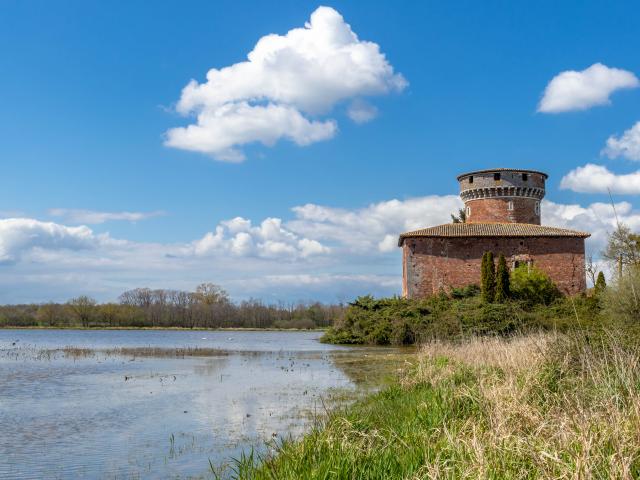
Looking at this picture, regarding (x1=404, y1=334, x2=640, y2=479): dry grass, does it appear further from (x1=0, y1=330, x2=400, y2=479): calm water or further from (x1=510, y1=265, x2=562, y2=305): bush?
(x1=510, y1=265, x2=562, y2=305): bush

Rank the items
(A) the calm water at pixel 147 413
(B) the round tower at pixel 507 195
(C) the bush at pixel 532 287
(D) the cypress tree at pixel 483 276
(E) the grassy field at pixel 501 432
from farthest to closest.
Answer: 1. (B) the round tower at pixel 507 195
2. (C) the bush at pixel 532 287
3. (D) the cypress tree at pixel 483 276
4. (A) the calm water at pixel 147 413
5. (E) the grassy field at pixel 501 432

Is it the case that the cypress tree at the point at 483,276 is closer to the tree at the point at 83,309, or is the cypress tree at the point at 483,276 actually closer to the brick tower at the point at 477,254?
the brick tower at the point at 477,254

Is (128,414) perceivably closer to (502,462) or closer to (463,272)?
(502,462)

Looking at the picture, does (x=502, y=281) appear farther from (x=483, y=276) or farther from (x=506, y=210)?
(x=506, y=210)

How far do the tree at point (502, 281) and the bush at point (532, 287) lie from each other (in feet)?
3.51

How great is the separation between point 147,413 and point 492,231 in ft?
123

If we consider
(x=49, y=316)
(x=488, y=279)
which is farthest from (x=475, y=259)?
(x=49, y=316)

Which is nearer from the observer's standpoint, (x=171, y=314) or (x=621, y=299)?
(x=621, y=299)

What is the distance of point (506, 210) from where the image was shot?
53.1 m

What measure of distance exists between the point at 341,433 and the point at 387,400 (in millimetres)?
5145

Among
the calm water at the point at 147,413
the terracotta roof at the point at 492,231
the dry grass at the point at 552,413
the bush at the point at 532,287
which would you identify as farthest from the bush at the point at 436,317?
the dry grass at the point at 552,413

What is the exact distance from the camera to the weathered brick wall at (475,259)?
48.1m

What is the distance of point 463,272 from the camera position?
4828 cm

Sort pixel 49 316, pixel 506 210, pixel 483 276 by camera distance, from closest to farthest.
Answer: pixel 483 276 → pixel 506 210 → pixel 49 316
